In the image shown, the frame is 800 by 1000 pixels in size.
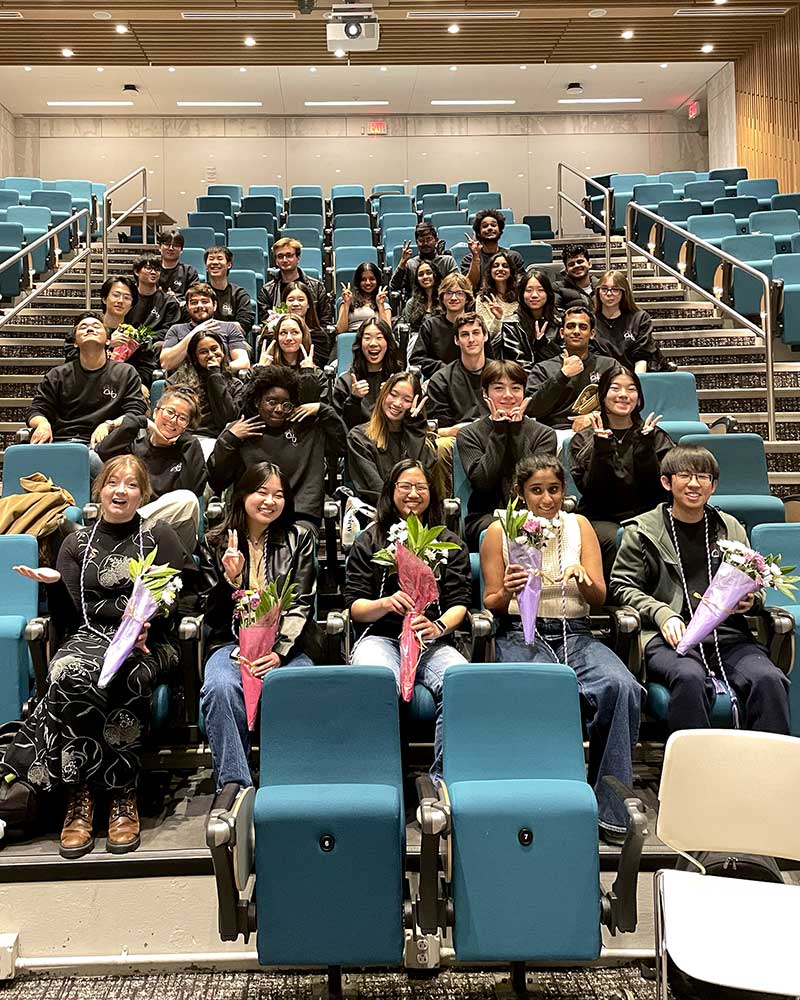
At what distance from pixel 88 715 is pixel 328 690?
721 millimetres

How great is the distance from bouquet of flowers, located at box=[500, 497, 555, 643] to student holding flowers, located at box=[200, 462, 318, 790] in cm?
59

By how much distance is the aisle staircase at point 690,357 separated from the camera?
5.00 meters

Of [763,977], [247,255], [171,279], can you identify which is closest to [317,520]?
[763,977]

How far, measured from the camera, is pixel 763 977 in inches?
73.5

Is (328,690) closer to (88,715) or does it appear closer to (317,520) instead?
(88,715)

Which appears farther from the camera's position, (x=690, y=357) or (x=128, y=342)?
(x=690, y=357)

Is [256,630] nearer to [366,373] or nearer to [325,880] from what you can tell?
[325,880]

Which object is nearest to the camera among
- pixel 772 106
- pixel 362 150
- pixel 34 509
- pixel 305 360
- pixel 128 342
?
pixel 34 509

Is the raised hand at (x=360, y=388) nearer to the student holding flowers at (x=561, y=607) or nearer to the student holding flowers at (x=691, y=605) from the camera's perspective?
the student holding flowers at (x=561, y=607)

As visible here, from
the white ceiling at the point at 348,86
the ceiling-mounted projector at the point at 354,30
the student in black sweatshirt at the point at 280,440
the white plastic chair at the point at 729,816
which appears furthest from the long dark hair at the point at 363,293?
the white ceiling at the point at 348,86

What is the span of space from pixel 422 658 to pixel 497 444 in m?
0.94

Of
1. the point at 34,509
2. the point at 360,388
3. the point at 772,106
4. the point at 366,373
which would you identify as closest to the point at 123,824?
the point at 34,509

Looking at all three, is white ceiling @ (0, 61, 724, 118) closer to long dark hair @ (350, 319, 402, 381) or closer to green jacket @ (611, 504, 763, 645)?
long dark hair @ (350, 319, 402, 381)

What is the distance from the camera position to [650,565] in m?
3.03
